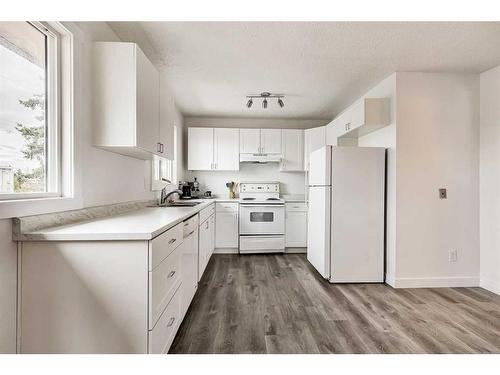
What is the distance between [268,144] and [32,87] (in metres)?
3.54

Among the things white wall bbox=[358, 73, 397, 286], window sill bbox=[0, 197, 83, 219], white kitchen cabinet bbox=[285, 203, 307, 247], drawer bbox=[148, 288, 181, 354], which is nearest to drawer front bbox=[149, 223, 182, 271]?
drawer bbox=[148, 288, 181, 354]

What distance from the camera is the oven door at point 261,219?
426cm

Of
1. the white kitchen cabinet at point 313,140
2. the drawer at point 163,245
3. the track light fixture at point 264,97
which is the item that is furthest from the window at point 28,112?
the white kitchen cabinet at point 313,140

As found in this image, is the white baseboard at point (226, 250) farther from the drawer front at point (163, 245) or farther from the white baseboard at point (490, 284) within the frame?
the white baseboard at point (490, 284)

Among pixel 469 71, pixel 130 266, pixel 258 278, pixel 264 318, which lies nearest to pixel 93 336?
pixel 130 266

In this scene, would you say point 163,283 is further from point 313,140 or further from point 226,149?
point 313,140

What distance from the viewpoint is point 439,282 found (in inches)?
116

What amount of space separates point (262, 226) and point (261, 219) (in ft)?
0.37

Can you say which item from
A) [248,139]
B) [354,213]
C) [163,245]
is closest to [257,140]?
[248,139]

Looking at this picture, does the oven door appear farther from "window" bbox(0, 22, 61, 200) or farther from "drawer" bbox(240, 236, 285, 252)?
"window" bbox(0, 22, 61, 200)

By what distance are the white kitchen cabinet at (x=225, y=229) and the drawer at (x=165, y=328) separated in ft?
7.91

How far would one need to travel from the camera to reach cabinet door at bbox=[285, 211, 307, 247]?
14.3ft

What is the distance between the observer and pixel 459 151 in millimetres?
2965
